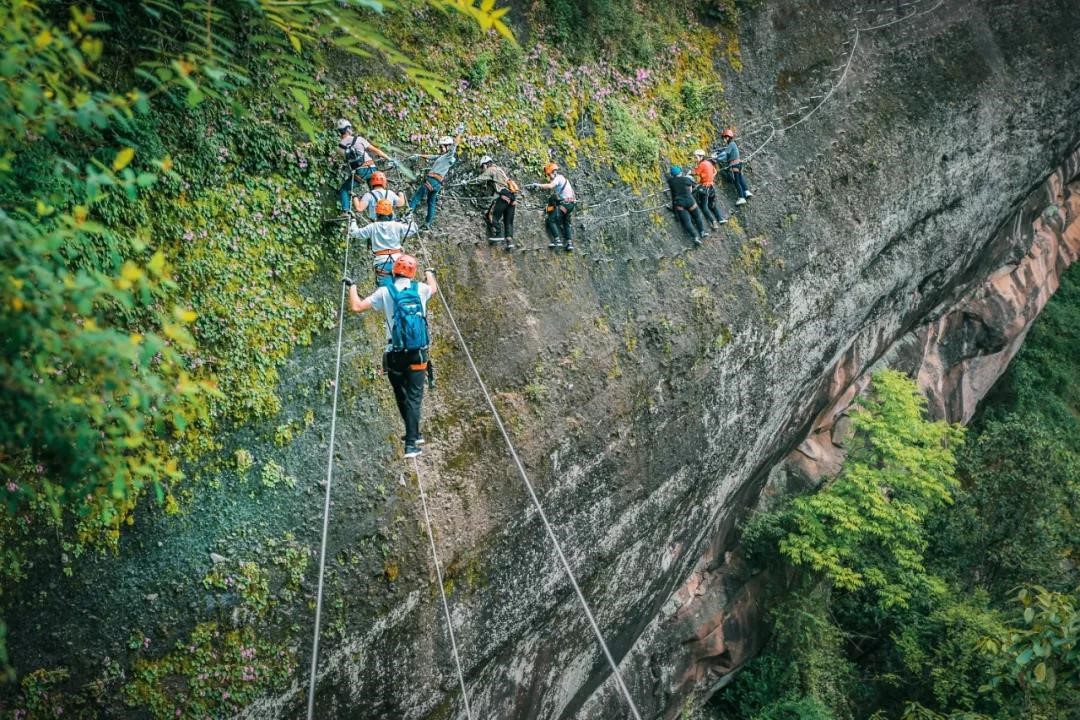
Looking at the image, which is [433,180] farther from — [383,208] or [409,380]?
[409,380]

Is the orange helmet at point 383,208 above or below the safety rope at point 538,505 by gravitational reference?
above

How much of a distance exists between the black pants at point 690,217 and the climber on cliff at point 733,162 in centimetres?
125

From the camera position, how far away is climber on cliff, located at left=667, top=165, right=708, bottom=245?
1401cm

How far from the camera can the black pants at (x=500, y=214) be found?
11398mm

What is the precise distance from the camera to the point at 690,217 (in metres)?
14.2

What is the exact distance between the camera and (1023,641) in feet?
20.3

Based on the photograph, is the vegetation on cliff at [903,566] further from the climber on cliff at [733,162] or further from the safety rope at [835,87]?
the climber on cliff at [733,162]

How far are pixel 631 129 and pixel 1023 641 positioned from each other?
10.1m

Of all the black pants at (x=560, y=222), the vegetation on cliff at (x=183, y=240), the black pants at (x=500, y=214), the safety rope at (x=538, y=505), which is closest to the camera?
the vegetation on cliff at (x=183, y=240)

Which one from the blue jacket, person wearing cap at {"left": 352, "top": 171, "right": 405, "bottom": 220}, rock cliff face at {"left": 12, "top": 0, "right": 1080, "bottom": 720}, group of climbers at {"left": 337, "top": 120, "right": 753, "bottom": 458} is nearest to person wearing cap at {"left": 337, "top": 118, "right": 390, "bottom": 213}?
group of climbers at {"left": 337, "top": 120, "right": 753, "bottom": 458}

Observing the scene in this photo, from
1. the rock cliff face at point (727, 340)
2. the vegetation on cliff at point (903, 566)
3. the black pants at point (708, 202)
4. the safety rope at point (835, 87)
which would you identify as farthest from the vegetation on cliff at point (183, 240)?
the vegetation on cliff at point (903, 566)

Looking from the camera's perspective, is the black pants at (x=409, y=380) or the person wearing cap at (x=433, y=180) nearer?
the black pants at (x=409, y=380)

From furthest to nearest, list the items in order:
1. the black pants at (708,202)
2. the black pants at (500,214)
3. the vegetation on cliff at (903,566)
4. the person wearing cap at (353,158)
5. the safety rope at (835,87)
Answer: the vegetation on cliff at (903,566)
the safety rope at (835,87)
the black pants at (708,202)
the black pants at (500,214)
the person wearing cap at (353,158)

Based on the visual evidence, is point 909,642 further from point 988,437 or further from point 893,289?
point 893,289
